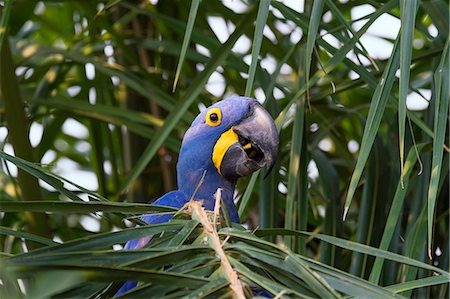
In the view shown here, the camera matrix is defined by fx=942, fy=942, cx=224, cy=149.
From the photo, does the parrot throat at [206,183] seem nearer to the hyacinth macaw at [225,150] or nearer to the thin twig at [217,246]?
the hyacinth macaw at [225,150]

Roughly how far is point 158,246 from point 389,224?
0.51m

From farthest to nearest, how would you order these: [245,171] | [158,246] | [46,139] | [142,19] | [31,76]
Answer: [142,19] < [31,76] < [46,139] < [245,171] < [158,246]

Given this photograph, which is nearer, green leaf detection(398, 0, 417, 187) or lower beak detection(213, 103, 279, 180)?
green leaf detection(398, 0, 417, 187)

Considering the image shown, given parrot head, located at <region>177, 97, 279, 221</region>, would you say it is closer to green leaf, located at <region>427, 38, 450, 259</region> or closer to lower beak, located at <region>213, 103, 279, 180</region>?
lower beak, located at <region>213, 103, 279, 180</region>

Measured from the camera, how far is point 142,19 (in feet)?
6.93

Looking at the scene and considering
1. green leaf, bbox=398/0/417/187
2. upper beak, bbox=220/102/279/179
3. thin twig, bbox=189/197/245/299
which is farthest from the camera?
upper beak, bbox=220/102/279/179

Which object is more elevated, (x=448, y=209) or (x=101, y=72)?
(x=101, y=72)

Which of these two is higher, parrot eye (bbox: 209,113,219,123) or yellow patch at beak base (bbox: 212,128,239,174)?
parrot eye (bbox: 209,113,219,123)

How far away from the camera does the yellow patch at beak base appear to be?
1452mm

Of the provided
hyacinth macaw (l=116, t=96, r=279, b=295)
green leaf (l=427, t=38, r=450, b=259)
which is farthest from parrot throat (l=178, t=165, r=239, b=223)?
green leaf (l=427, t=38, r=450, b=259)

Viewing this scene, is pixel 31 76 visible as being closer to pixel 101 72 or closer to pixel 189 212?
pixel 101 72

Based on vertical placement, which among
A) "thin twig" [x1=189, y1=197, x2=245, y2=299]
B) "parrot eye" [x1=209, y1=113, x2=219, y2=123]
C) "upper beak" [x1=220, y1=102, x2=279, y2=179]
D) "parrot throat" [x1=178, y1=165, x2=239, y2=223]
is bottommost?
"thin twig" [x1=189, y1=197, x2=245, y2=299]

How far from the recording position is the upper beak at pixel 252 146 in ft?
4.52

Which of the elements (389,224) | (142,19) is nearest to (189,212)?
(389,224)
